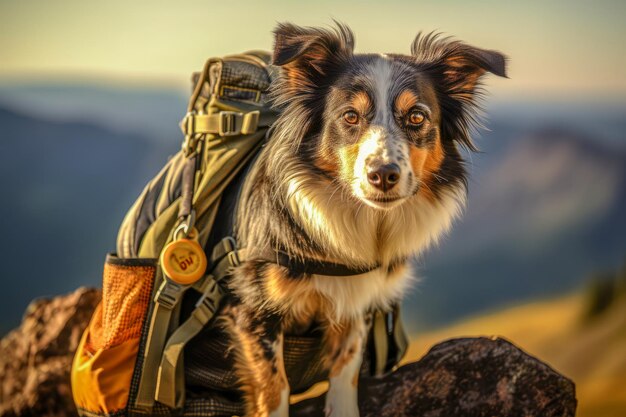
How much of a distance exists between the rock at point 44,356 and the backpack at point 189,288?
2.41 ft

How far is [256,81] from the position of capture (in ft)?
9.36

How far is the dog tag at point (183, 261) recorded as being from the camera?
274 centimetres

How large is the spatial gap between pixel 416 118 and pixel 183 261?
0.93m

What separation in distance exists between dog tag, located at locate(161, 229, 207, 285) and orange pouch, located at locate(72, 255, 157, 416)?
0.11m

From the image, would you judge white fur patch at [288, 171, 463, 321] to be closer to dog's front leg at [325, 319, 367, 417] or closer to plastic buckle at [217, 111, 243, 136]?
dog's front leg at [325, 319, 367, 417]

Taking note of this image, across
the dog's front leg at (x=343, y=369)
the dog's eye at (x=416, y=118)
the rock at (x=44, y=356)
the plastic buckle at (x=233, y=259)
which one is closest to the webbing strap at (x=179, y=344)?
the plastic buckle at (x=233, y=259)

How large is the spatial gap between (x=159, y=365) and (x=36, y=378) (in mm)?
1113

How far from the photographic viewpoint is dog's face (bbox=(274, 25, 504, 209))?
240cm

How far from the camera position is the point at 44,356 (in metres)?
3.69

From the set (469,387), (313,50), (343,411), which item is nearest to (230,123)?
(313,50)

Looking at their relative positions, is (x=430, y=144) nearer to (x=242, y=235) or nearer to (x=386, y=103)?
(x=386, y=103)

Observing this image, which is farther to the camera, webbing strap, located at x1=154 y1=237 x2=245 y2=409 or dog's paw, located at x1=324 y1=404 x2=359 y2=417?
dog's paw, located at x1=324 y1=404 x2=359 y2=417

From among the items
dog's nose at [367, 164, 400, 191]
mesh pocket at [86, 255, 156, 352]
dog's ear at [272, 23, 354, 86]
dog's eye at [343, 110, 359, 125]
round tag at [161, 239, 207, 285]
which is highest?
dog's ear at [272, 23, 354, 86]

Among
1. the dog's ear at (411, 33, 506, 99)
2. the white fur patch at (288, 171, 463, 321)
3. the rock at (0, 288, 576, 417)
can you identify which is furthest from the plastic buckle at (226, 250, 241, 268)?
the dog's ear at (411, 33, 506, 99)
